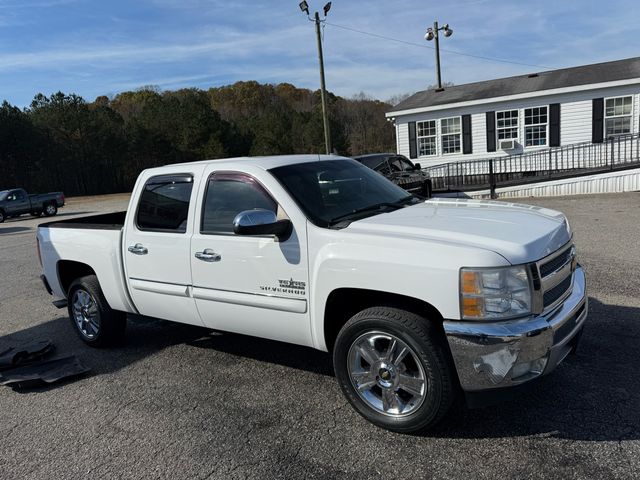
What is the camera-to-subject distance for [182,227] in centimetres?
443

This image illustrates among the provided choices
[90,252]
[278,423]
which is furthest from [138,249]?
[278,423]

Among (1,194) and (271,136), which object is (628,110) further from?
(271,136)

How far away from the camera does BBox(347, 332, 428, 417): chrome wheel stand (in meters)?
3.31

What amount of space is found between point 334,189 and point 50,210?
2820 centimetres

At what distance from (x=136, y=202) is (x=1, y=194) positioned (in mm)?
26839

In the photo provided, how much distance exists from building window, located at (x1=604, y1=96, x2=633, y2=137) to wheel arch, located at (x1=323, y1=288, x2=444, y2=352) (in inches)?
718

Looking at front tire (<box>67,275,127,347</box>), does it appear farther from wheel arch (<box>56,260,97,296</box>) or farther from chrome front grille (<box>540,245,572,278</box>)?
chrome front grille (<box>540,245,572,278</box>)

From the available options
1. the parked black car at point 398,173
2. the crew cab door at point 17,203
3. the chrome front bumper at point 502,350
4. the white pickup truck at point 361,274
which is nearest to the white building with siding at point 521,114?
the parked black car at point 398,173

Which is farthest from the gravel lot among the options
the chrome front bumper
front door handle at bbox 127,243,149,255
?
front door handle at bbox 127,243,149,255

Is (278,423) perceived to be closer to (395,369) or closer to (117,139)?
(395,369)

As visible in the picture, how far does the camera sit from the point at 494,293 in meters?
2.98

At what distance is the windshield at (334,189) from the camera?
12.9 feet

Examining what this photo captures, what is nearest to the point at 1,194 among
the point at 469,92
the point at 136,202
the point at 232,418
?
the point at 469,92

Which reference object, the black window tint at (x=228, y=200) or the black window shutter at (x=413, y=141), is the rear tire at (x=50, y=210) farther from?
the black window tint at (x=228, y=200)
